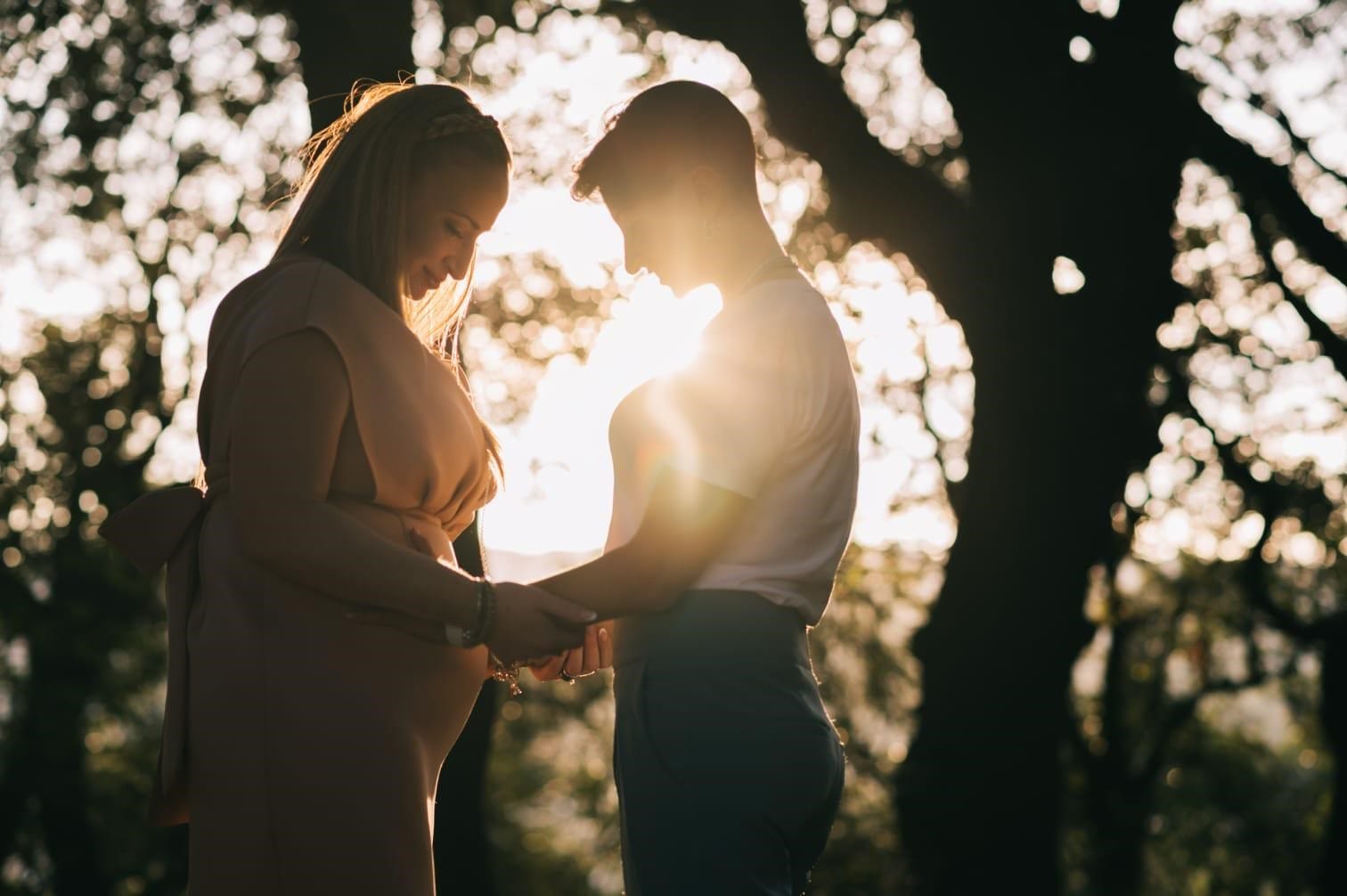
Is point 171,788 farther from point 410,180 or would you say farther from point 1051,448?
point 1051,448

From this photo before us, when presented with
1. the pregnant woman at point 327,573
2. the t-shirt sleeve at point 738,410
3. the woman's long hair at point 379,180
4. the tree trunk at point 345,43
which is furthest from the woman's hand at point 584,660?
the tree trunk at point 345,43

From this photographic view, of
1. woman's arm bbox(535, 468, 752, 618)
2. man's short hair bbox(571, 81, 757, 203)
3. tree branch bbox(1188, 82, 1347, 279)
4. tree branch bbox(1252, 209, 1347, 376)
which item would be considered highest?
man's short hair bbox(571, 81, 757, 203)

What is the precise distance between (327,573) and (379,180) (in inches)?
31.2

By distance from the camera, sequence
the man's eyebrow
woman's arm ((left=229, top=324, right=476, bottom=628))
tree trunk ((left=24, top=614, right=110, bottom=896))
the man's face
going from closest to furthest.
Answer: woman's arm ((left=229, top=324, right=476, bottom=628)), the man's face, the man's eyebrow, tree trunk ((left=24, top=614, right=110, bottom=896))

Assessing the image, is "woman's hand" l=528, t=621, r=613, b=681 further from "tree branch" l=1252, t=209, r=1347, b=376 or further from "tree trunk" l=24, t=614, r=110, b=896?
"tree trunk" l=24, t=614, r=110, b=896

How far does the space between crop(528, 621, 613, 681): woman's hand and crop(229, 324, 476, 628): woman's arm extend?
0.51 m

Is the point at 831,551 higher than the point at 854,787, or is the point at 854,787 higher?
the point at 831,551

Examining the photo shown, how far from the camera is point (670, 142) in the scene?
241 cm

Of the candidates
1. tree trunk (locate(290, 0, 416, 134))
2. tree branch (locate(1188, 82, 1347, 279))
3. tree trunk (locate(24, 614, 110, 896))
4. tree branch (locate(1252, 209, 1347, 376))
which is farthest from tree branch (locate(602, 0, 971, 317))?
tree trunk (locate(24, 614, 110, 896))

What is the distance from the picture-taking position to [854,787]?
20234 millimetres

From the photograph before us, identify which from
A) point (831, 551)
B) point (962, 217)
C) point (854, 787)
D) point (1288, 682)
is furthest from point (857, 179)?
point (1288, 682)

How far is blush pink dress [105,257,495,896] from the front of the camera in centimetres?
236

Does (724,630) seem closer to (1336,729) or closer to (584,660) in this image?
(584,660)

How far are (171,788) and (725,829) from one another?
3.41 ft
